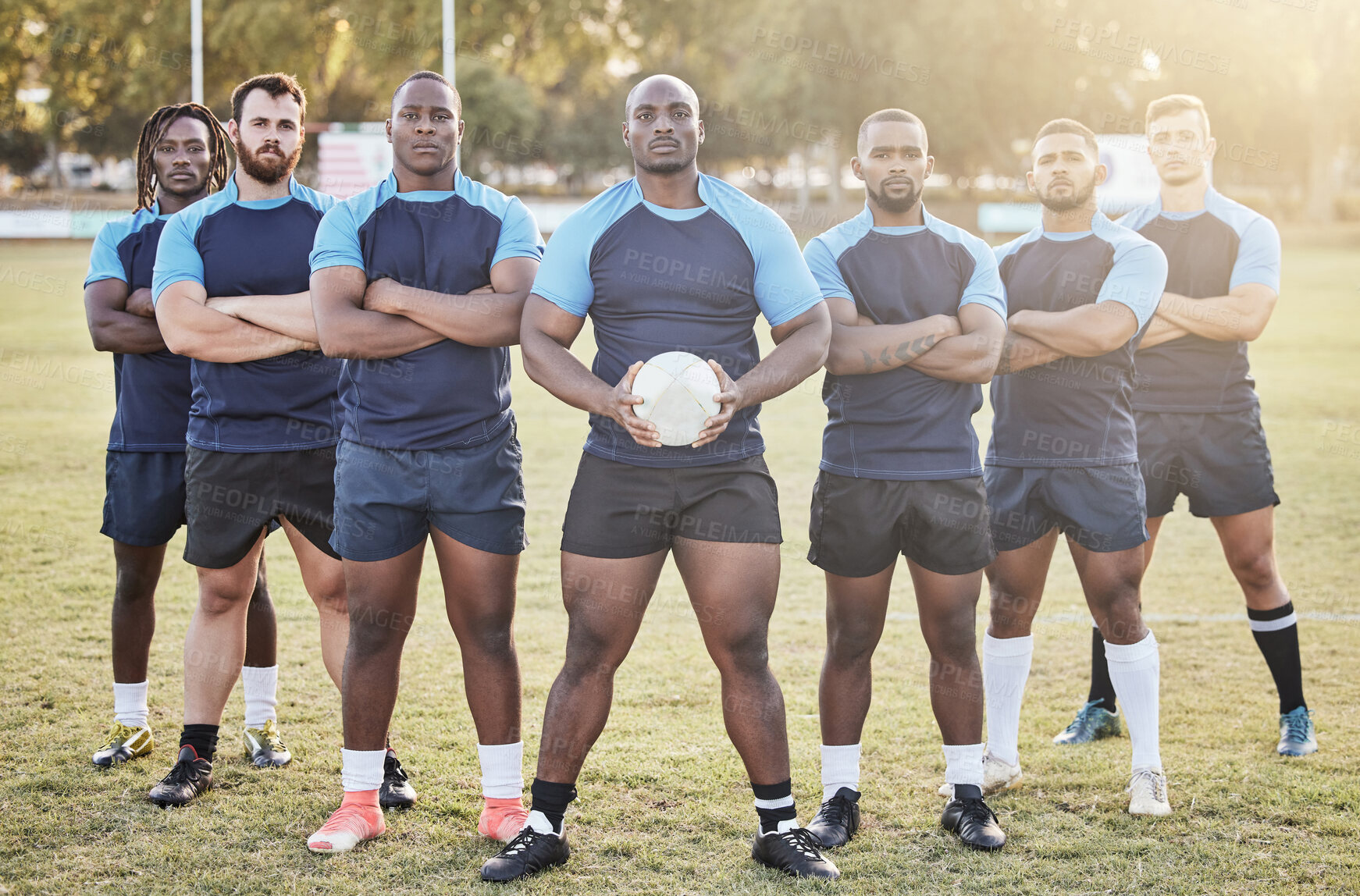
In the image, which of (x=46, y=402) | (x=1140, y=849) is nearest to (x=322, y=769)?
(x=1140, y=849)

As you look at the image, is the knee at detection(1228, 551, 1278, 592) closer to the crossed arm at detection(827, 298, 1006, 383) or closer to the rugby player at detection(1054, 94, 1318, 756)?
the rugby player at detection(1054, 94, 1318, 756)

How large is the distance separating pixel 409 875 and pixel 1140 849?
7.91ft

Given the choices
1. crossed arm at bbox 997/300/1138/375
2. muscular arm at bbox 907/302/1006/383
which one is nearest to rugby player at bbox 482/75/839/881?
muscular arm at bbox 907/302/1006/383

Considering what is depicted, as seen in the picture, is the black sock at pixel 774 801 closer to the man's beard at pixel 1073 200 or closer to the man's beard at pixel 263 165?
the man's beard at pixel 1073 200

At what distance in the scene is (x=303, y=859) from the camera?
387 centimetres

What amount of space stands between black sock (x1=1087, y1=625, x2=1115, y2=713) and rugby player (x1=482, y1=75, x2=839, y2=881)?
1926mm

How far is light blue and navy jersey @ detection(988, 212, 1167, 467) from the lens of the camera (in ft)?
14.2

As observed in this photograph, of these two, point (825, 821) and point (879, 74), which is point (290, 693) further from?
point (879, 74)

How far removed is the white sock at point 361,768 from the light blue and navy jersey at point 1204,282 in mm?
3372

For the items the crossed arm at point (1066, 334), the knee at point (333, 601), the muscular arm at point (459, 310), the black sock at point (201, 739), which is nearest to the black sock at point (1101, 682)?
the crossed arm at point (1066, 334)

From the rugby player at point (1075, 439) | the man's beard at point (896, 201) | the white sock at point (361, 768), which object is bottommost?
the white sock at point (361, 768)

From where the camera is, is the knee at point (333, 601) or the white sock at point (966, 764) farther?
the knee at point (333, 601)

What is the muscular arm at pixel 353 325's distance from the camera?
3.75 meters

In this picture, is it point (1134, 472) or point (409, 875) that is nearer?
point (409, 875)
